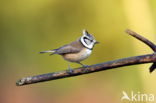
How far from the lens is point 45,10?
4.68 meters

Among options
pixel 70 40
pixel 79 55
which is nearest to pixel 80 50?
pixel 79 55

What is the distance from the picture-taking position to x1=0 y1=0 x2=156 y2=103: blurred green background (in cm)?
395

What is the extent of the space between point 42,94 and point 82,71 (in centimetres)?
276

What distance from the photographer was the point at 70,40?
4.36 metres

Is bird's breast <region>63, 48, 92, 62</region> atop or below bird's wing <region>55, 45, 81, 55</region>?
below

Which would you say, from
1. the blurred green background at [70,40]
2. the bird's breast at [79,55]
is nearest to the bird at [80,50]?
the bird's breast at [79,55]

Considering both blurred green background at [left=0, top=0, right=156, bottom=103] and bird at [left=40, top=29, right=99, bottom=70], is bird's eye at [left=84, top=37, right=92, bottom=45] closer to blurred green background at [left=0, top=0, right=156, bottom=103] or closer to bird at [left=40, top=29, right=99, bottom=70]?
bird at [left=40, top=29, right=99, bottom=70]

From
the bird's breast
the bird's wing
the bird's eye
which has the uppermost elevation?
the bird's eye

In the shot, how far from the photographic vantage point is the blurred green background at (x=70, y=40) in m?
3.95

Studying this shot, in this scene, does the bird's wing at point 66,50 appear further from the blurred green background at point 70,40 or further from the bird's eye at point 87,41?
the blurred green background at point 70,40

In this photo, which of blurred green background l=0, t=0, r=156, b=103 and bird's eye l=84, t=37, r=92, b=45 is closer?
bird's eye l=84, t=37, r=92, b=45

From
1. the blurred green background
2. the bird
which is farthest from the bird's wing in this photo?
the blurred green background

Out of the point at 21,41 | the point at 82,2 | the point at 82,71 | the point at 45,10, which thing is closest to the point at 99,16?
the point at 82,2

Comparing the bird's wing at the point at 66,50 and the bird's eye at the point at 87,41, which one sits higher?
the bird's eye at the point at 87,41
